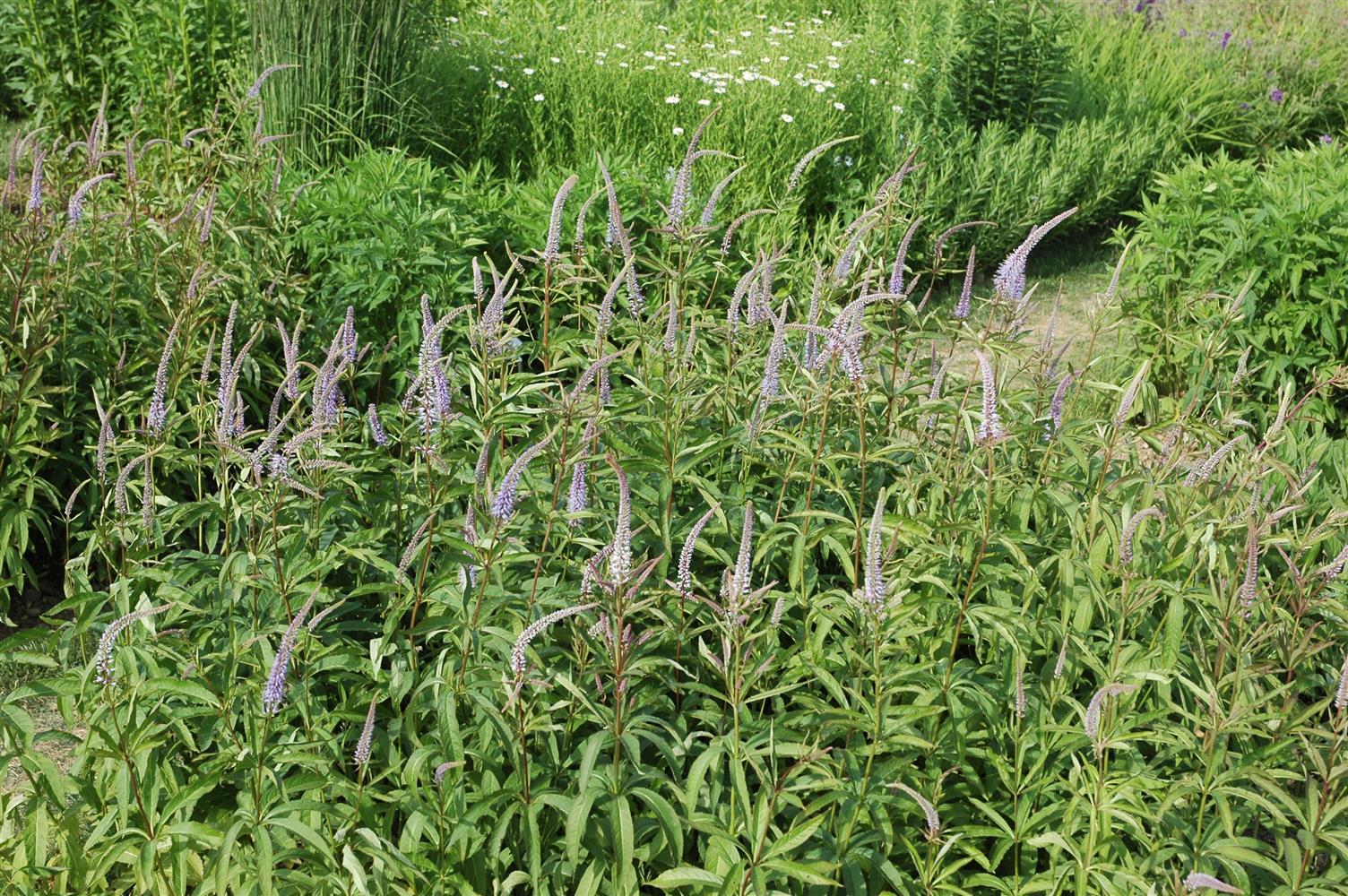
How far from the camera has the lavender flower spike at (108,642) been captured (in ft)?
7.91

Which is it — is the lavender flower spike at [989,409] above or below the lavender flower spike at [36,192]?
above

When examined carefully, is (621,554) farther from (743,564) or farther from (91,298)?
(91,298)

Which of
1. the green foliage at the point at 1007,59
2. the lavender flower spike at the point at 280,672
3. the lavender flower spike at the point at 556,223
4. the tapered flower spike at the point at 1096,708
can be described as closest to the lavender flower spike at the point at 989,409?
the tapered flower spike at the point at 1096,708

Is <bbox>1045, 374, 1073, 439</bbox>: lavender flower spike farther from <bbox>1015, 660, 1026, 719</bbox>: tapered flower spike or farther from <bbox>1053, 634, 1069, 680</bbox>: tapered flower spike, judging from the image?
<bbox>1015, 660, 1026, 719</bbox>: tapered flower spike

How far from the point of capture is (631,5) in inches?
369

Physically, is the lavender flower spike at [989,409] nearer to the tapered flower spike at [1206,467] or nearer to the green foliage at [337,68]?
the tapered flower spike at [1206,467]

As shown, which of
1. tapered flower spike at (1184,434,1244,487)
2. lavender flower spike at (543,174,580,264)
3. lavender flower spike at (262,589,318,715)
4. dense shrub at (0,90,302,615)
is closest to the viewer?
lavender flower spike at (262,589,318,715)

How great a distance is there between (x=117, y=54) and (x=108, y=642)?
5891mm

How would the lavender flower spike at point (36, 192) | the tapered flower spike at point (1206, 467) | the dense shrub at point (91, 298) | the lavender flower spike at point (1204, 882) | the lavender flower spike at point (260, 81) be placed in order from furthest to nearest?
1. the lavender flower spike at point (260, 81)
2. the lavender flower spike at point (36, 192)
3. the dense shrub at point (91, 298)
4. the tapered flower spike at point (1206, 467)
5. the lavender flower spike at point (1204, 882)

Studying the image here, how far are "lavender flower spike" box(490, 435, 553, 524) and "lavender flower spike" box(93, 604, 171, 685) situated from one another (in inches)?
25.8

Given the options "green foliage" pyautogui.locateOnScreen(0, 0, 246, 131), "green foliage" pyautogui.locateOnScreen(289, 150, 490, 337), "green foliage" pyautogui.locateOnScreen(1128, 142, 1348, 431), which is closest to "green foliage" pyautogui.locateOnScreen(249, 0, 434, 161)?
"green foliage" pyautogui.locateOnScreen(0, 0, 246, 131)

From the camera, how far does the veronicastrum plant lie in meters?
2.60

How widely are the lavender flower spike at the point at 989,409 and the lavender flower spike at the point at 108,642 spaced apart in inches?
63.3

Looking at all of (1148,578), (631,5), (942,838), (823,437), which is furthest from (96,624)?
(631,5)
